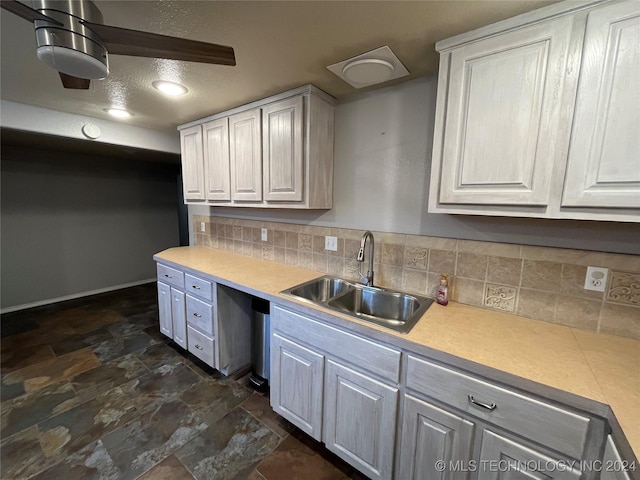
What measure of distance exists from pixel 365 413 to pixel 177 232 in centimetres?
486

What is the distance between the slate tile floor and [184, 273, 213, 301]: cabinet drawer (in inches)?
27.6

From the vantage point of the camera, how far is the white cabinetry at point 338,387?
121 centimetres

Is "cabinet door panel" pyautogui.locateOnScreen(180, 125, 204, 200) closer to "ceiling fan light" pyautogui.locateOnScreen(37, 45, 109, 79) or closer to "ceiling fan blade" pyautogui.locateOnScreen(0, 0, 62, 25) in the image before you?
"ceiling fan light" pyautogui.locateOnScreen(37, 45, 109, 79)

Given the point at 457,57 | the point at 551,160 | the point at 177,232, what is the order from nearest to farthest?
the point at 551,160 < the point at 457,57 < the point at 177,232

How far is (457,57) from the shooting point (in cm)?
118

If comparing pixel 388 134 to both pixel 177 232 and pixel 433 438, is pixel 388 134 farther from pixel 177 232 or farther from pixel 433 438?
pixel 177 232

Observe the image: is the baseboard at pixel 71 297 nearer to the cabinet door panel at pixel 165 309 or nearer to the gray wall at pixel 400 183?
the cabinet door panel at pixel 165 309

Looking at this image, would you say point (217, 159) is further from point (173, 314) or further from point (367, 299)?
point (367, 299)

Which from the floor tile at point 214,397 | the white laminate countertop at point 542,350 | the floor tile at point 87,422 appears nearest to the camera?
the white laminate countertop at point 542,350

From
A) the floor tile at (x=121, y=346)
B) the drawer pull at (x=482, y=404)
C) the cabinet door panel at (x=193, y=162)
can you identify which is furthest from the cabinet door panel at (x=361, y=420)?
the floor tile at (x=121, y=346)

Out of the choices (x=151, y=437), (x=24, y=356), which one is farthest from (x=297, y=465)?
(x=24, y=356)

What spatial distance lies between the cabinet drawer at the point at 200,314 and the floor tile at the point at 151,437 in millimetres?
550

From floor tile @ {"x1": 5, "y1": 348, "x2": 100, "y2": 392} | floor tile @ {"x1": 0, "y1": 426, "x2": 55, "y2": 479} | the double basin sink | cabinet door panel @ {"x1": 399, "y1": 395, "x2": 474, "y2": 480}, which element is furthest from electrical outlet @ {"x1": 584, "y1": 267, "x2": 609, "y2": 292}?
floor tile @ {"x1": 5, "y1": 348, "x2": 100, "y2": 392}

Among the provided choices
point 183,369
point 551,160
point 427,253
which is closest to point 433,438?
point 427,253
